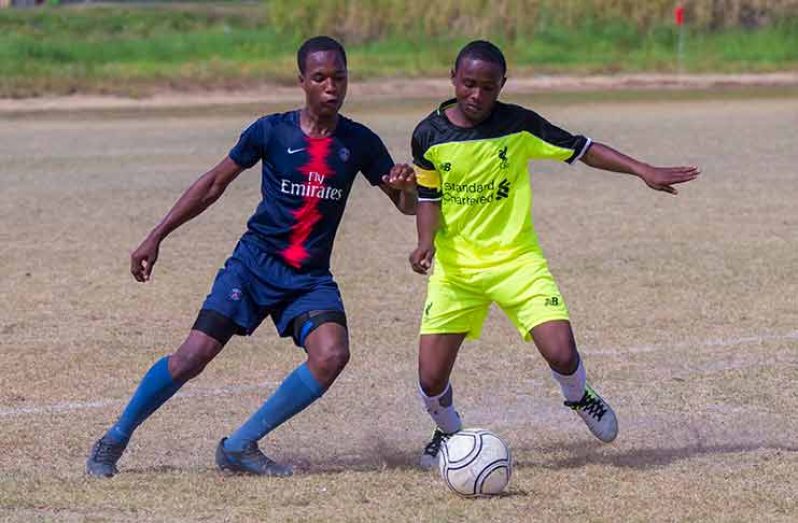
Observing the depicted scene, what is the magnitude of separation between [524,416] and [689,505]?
188 cm

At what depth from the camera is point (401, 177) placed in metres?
6.48

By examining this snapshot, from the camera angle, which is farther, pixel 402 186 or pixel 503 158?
pixel 503 158

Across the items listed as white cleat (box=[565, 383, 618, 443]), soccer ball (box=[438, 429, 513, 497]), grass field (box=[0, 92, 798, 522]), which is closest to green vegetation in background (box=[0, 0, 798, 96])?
grass field (box=[0, 92, 798, 522])

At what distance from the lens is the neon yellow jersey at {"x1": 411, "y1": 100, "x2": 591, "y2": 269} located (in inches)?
262

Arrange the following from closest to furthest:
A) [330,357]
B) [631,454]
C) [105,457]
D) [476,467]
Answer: [476,467] → [330,357] → [105,457] → [631,454]

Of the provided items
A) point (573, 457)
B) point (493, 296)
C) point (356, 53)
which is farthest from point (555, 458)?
point (356, 53)

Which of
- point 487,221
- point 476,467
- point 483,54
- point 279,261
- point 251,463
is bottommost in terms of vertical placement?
point 251,463

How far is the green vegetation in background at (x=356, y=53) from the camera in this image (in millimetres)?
32875

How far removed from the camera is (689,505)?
605 centimetres

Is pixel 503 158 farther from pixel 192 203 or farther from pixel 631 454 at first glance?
pixel 631 454

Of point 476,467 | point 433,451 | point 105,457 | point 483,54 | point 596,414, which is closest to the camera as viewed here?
point 476,467

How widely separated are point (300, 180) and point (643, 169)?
1.48 meters

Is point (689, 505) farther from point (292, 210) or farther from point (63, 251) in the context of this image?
point (63, 251)

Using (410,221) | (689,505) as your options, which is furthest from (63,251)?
(689,505)
